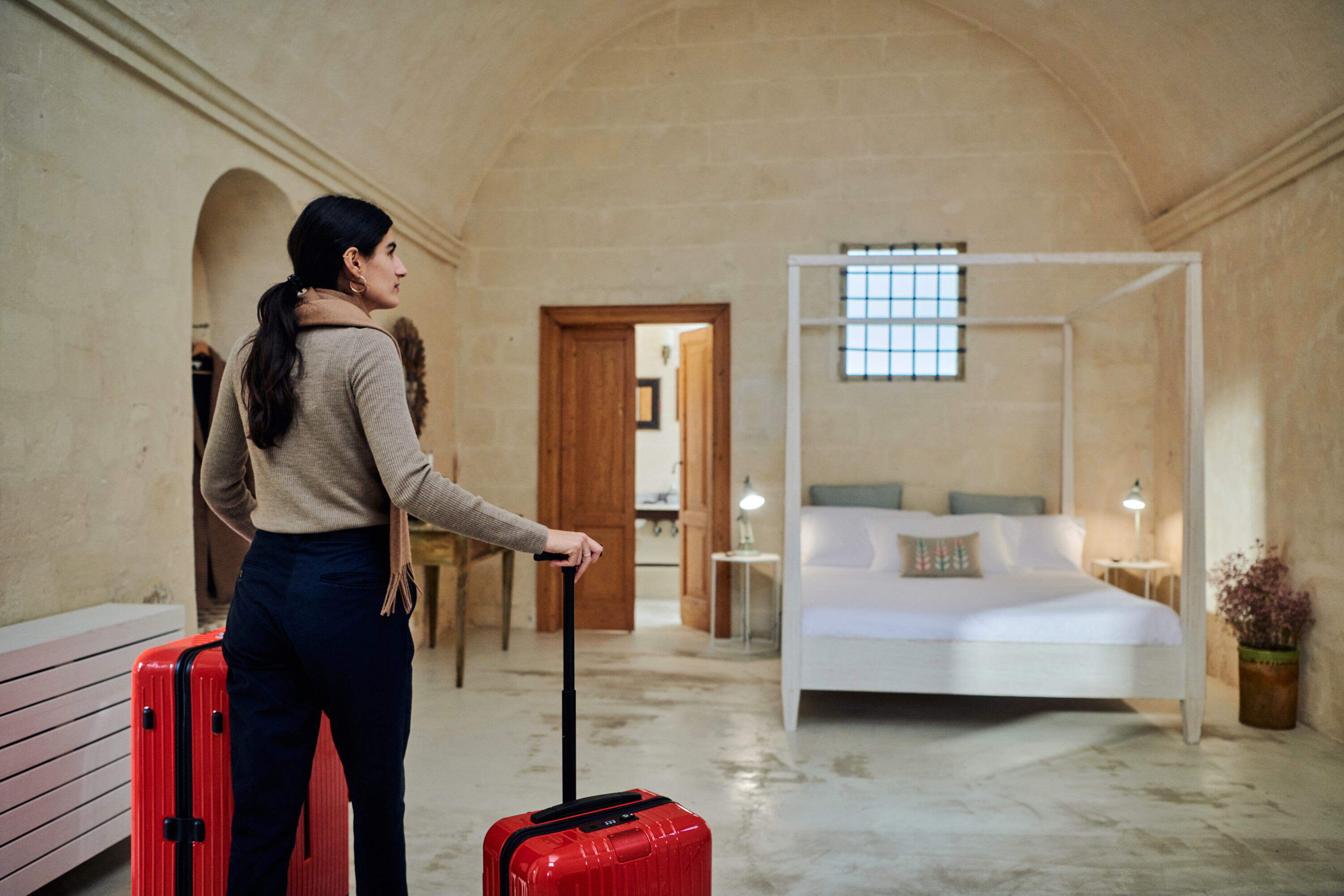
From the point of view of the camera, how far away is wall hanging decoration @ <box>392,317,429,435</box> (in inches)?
223

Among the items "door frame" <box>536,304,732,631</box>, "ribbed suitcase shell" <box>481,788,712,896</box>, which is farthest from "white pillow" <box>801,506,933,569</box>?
"ribbed suitcase shell" <box>481,788,712,896</box>

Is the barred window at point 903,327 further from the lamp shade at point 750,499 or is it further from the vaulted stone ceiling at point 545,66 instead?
the vaulted stone ceiling at point 545,66

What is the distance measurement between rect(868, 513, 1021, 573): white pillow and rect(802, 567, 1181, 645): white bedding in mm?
890

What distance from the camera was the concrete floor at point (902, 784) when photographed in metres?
2.81

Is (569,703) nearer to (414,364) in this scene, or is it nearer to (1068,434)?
(414,364)

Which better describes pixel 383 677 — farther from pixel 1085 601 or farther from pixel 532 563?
pixel 532 563

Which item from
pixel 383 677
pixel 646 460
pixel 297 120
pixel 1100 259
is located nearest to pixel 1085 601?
pixel 1100 259

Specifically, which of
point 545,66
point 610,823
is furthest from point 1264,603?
point 545,66

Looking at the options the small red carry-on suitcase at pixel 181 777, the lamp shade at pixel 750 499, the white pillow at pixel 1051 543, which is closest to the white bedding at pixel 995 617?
the white pillow at pixel 1051 543

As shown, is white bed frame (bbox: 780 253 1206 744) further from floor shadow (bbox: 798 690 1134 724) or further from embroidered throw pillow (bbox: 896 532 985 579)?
embroidered throw pillow (bbox: 896 532 985 579)

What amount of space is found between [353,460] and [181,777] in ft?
3.15

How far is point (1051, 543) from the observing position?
558cm

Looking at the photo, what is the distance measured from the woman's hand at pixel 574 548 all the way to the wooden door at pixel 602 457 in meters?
4.90

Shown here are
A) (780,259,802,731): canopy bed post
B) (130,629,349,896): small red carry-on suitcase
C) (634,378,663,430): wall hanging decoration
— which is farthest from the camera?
(634,378,663,430): wall hanging decoration
